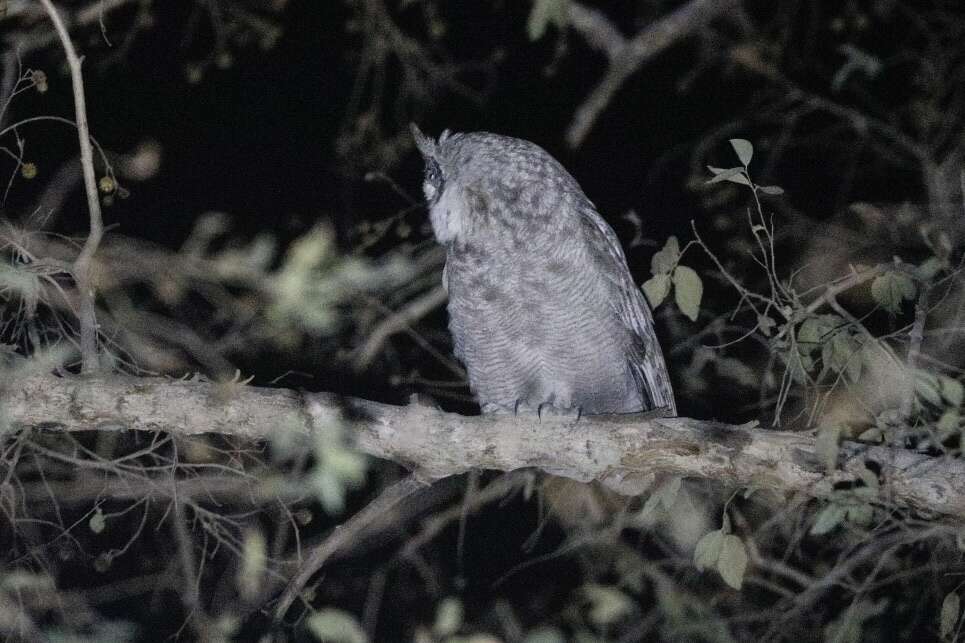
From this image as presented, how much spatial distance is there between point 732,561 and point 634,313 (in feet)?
4.54

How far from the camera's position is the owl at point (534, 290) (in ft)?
10.5

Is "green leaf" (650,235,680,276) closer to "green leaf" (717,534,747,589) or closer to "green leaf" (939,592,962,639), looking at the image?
"green leaf" (717,534,747,589)

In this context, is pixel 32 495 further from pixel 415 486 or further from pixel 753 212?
pixel 753 212

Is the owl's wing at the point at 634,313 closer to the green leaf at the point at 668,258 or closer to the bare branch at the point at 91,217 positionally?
the green leaf at the point at 668,258

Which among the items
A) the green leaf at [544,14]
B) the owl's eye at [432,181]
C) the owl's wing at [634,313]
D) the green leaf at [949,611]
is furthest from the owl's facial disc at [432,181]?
the green leaf at [949,611]

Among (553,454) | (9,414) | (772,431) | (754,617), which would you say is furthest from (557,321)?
(9,414)

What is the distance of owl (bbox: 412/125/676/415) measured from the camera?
321 cm

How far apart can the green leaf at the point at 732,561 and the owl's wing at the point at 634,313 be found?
3.85 feet

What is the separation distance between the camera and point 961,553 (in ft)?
8.14

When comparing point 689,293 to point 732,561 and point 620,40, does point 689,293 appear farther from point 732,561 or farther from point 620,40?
point 620,40

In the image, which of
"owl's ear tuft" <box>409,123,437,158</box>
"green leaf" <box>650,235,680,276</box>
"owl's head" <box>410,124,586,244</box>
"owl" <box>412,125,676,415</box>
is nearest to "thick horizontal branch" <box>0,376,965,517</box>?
"green leaf" <box>650,235,680,276</box>

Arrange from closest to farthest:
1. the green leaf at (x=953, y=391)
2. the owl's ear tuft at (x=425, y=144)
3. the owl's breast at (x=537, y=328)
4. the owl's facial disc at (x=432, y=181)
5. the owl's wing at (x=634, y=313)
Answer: the green leaf at (x=953, y=391) < the owl's breast at (x=537, y=328) < the owl's wing at (x=634, y=313) < the owl's facial disc at (x=432, y=181) < the owl's ear tuft at (x=425, y=144)

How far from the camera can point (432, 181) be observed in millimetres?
3625

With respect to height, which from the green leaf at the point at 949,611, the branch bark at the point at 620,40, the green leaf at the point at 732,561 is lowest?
the green leaf at the point at 949,611
